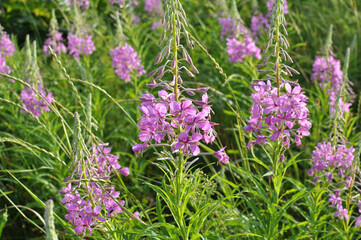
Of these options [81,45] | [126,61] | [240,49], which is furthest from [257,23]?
[81,45]

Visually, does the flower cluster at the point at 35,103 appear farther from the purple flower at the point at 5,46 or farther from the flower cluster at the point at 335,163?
the flower cluster at the point at 335,163

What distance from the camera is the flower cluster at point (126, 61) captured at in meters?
4.49

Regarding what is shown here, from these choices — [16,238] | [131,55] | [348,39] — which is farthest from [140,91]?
[348,39]

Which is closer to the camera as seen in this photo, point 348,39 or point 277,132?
point 277,132

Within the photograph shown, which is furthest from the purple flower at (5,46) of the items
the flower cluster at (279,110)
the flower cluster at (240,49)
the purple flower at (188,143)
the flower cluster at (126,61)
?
the purple flower at (188,143)

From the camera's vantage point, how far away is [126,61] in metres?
4.49

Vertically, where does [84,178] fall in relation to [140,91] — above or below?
above

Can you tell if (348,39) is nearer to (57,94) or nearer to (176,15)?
(57,94)

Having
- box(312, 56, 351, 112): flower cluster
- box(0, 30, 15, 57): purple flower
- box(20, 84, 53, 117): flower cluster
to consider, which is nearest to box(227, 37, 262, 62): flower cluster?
box(312, 56, 351, 112): flower cluster

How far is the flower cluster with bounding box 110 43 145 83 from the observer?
449cm

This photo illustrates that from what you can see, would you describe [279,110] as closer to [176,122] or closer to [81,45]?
[176,122]

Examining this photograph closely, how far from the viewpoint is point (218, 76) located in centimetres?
533

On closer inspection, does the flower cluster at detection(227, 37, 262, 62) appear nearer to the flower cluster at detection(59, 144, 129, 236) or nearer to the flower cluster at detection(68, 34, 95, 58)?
the flower cluster at detection(68, 34, 95, 58)

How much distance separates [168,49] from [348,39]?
509cm
